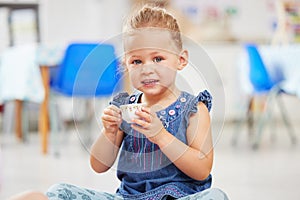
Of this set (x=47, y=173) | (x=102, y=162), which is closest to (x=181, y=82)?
(x=102, y=162)

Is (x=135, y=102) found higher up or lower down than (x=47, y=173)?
higher up

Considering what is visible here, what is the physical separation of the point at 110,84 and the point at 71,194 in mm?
199

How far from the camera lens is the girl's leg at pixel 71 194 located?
1004 millimetres

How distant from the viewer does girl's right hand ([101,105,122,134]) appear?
37.3 inches

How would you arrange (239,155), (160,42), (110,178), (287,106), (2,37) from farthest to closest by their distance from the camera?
(287,106) < (2,37) < (239,155) < (110,178) < (160,42)

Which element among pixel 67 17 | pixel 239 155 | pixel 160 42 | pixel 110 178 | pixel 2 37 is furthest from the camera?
pixel 67 17

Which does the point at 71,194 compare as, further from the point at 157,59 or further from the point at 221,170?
the point at 221,170

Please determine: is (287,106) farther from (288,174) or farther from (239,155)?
(288,174)

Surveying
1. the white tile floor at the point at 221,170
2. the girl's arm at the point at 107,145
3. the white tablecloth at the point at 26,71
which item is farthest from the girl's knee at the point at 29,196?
the white tablecloth at the point at 26,71

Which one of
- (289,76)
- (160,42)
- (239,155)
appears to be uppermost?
(160,42)

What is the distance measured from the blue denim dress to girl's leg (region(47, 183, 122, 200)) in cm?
5

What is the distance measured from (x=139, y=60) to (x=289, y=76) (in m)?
2.29

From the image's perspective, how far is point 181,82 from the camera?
3.20 ft

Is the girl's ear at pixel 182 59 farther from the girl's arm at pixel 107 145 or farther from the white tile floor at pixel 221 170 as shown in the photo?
the white tile floor at pixel 221 170
